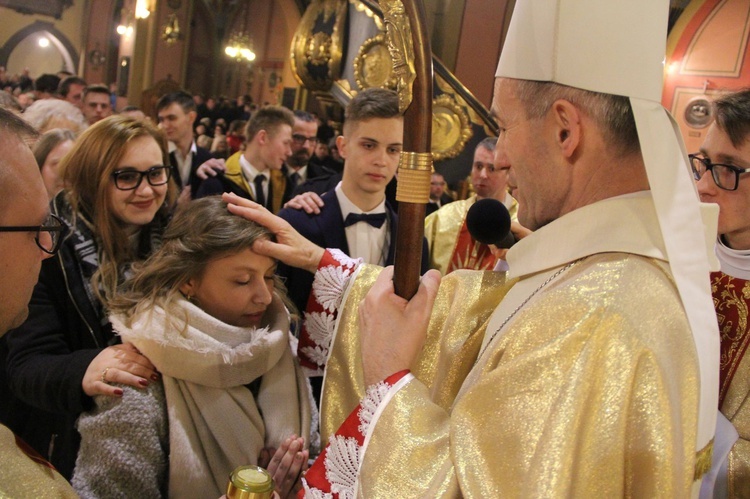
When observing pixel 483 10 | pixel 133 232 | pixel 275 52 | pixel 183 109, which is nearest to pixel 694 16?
pixel 483 10

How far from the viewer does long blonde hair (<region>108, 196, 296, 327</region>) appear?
6.31 ft

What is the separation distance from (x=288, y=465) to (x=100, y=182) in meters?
1.15

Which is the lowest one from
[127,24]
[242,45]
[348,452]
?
[348,452]

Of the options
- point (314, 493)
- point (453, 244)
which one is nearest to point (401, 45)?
point (314, 493)

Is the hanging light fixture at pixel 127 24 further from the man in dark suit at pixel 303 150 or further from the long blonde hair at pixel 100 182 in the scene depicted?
the long blonde hair at pixel 100 182

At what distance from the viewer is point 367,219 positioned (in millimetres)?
2787

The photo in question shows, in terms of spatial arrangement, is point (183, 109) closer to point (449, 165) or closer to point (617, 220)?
point (449, 165)

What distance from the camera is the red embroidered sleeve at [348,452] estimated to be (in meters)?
1.32

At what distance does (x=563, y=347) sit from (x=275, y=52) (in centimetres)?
1647

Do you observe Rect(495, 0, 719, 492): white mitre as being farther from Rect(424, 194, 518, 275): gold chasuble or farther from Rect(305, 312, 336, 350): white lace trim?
Rect(424, 194, 518, 275): gold chasuble

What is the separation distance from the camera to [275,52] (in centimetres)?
1655

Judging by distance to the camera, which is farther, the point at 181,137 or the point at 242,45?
the point at 242,45

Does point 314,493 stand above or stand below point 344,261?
below

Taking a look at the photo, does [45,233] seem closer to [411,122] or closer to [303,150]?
[411,122]
